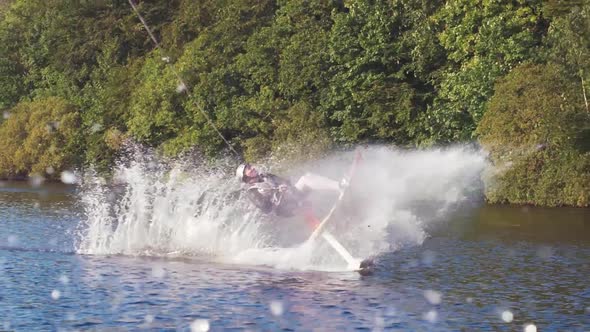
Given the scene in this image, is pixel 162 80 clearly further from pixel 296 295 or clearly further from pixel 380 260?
pixel 296 295

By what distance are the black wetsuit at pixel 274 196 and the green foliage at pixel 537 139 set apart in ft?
70.2

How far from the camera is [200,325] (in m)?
18.4

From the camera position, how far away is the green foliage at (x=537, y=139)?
1732 inches

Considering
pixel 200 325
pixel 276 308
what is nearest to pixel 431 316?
pixel 276 308

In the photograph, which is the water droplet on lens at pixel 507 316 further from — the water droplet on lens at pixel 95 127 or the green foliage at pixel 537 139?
the water droplet on lens at pixel 95 127

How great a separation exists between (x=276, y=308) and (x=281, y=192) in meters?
5.38

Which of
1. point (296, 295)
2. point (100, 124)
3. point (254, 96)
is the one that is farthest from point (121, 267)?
point (100, 124)

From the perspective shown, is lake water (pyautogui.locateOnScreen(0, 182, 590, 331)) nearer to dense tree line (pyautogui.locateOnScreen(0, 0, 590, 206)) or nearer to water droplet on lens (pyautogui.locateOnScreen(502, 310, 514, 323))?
water droplet on lens (pyautogui.locateOnScreen(502, 310, 514, 323))

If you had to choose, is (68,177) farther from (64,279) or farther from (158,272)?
(64,279)

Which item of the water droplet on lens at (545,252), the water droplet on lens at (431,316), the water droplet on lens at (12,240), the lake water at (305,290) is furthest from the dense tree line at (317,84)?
the water droplet on lens at (431,316)

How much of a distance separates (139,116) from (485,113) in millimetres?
28054

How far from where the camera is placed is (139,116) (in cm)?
6762

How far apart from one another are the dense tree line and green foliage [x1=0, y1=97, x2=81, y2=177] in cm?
13

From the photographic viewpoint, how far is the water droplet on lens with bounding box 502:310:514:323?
18930mm
